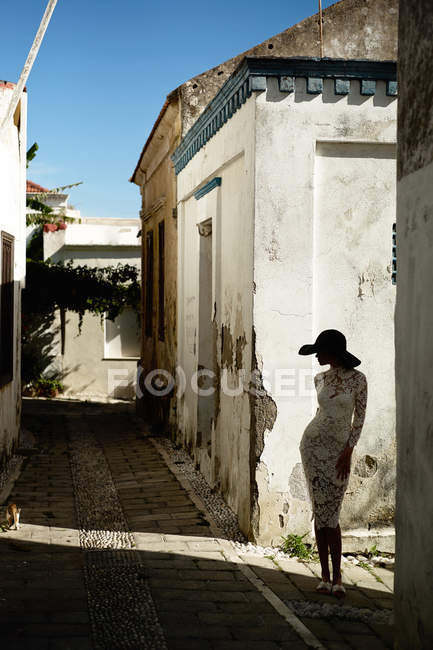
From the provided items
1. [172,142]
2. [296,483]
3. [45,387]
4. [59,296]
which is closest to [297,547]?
[296,483]

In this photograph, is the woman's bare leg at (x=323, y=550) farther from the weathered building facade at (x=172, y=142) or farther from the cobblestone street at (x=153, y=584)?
the weathered building facade at (x=172, y=142)

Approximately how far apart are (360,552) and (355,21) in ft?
22.7

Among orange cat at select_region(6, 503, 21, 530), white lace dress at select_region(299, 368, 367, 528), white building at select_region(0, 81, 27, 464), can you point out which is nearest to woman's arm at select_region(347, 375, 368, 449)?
white lace dress at select_region(299, 368, 367, 528)

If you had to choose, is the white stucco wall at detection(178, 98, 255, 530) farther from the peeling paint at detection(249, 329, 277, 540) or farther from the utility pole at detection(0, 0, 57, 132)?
the utility pole at detection(0, 0, 57, 132)

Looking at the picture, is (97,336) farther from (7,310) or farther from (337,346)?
(337,346)

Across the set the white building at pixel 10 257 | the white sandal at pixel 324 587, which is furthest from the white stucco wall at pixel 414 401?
the white building at pixel 10 257

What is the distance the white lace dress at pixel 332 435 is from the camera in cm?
527

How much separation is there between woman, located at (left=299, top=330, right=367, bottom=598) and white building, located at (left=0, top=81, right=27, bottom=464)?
4.90 meters

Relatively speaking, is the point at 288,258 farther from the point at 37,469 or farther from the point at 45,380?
the point at 45,380

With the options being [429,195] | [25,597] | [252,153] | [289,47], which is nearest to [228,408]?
[252,153]

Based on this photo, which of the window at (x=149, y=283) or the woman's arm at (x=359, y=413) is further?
the window at (x=149, y=283)

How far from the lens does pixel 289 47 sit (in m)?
10.4

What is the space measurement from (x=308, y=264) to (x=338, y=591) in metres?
2.56

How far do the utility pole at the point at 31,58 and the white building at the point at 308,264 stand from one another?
93.7 inches
